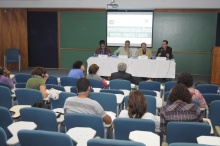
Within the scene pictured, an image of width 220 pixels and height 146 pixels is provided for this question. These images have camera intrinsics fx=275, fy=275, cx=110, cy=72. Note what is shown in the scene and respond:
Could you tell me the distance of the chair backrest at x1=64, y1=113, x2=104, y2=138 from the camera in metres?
2.97

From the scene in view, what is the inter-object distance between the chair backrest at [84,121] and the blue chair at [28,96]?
49.1 inches

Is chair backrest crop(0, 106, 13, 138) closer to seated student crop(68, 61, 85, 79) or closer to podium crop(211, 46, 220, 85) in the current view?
seated student crop(68, 61, 85, 79)

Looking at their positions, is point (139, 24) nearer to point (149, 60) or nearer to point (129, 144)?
point (149, 60)

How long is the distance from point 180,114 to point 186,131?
1.13ft

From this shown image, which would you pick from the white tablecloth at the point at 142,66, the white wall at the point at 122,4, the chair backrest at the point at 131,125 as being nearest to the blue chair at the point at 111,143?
the chair backrest at the point at 131,125

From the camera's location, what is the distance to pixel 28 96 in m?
4.18

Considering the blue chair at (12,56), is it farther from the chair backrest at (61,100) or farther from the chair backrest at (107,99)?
the chair backrest at (107,99)

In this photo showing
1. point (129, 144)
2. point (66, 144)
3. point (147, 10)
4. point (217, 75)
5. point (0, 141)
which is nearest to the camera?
point (129, 144)

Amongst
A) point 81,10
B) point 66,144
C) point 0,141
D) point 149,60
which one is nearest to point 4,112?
point 0,141

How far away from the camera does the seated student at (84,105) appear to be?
332cm

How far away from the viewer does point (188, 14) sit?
33.8 feet

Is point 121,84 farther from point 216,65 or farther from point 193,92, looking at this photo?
point 216,65

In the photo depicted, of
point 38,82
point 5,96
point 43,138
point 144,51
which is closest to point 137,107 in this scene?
point 43,138

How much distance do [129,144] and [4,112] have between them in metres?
1.67
